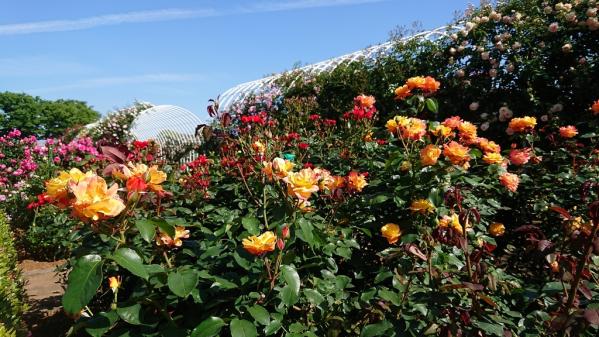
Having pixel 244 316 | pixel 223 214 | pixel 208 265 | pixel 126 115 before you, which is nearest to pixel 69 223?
pixel 223 214

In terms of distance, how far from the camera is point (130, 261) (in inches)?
46.7

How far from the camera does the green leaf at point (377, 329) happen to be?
136cm

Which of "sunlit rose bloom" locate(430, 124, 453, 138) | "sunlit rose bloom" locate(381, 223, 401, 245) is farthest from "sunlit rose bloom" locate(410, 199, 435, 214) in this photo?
"sunlit rose bloom" locate(430, 124, 453, 138)

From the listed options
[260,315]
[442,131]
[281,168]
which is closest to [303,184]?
[281,168]

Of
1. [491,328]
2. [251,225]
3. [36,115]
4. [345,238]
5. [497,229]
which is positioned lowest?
Result: [36,115]

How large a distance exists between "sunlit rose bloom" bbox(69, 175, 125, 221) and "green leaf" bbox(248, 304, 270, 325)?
0.46m

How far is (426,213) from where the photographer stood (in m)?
1.82

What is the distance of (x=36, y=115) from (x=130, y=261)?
44.7m

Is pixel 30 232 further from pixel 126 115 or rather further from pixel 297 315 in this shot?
pixel 126 115

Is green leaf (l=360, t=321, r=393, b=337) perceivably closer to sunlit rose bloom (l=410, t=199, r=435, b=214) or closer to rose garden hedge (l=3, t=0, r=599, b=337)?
rose garden hedge (l=3, t=0, r=599, b=337)

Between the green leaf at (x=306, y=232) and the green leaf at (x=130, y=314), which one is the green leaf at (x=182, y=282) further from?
the green leaf at (x=306, y=232)

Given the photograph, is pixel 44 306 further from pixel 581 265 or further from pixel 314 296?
pixel 581 265

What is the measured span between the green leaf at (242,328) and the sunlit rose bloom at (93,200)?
44 cm

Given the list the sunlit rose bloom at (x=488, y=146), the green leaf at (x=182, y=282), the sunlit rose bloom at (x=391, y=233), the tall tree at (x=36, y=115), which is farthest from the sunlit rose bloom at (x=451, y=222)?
the tall tree at (x=36, y=115)
